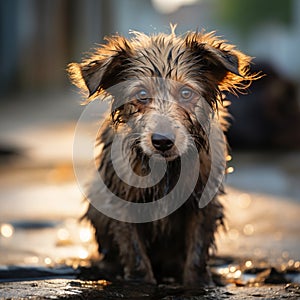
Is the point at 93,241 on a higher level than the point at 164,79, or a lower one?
lower

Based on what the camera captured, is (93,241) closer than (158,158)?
No

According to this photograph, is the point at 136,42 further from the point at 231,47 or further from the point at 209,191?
the point at 209,191

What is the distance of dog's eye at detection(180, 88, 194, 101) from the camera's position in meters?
5.79

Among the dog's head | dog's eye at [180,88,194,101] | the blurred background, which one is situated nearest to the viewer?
the dog's head

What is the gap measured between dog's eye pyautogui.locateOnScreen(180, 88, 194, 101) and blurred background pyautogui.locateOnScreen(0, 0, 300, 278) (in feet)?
2.31

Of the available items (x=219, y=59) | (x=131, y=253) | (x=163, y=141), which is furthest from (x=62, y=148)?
(x=163, y=141)

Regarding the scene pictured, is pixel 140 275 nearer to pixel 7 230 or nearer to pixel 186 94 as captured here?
pixel 186 94

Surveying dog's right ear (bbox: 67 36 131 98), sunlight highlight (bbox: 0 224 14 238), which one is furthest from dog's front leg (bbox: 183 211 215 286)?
sunlight highlight (bbox: 0 224 14 238)

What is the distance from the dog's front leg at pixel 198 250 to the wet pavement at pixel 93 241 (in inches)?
5.8

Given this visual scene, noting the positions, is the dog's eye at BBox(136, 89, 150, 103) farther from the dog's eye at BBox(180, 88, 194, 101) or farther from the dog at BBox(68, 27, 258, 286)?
the dog's eye at BBox(180, 88, 194, 101)

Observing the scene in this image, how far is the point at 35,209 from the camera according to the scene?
27.6 ft

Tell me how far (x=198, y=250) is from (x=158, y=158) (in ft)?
2.50

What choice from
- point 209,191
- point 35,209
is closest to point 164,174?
point 209,191

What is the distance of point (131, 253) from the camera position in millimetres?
5895
